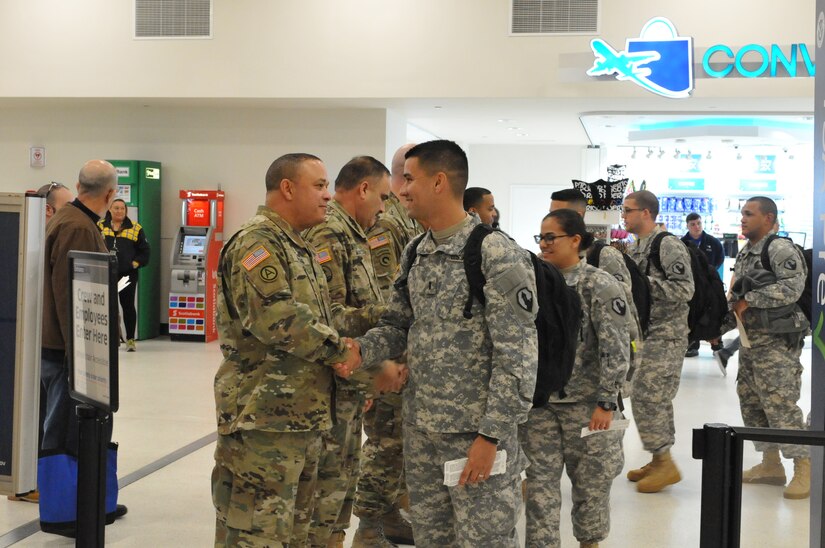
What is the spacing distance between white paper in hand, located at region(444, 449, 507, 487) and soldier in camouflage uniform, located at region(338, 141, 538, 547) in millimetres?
21

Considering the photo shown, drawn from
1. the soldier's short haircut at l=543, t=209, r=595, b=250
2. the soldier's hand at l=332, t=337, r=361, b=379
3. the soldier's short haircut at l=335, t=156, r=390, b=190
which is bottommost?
the soldier's hand at l=332, t=337, r=361, b=379

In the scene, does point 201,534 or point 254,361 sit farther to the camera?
point 201,534

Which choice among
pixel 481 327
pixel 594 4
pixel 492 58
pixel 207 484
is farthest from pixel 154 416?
pixel 594 4

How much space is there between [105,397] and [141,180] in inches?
369

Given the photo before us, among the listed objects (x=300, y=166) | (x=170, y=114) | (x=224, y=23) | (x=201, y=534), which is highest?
(x=224, y=23)

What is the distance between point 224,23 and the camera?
10.7m

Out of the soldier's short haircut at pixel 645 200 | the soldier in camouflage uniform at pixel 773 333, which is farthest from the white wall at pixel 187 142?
the soldier in camouflage uniform at pixel 773 333

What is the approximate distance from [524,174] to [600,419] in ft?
49.2

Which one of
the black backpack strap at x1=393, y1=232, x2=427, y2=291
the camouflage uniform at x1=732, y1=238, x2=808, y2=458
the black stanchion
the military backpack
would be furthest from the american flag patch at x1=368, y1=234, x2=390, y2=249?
the camouflage uniform at x1=732, y1=238, x2=808, y2=458

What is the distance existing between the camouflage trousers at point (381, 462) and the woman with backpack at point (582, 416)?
667 mm

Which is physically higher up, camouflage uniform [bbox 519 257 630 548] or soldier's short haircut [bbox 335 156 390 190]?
soldier's short haircut [bbox 335 156 390 190]

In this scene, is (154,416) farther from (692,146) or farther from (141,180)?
(692,146)

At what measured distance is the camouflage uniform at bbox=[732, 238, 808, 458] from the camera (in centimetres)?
516

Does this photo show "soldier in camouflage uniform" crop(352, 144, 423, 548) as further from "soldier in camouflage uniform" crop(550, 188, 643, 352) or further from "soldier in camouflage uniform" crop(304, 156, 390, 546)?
"soldier in camouflage uniform" crop(550, 188, 643, 352)
